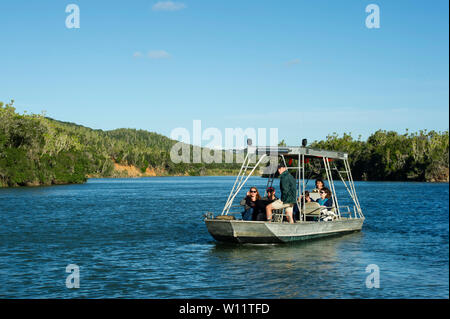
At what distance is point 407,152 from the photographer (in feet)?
428

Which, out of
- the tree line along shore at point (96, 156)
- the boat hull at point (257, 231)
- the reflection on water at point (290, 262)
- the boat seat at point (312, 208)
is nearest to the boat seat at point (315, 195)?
the boat seat at point (312, 208)

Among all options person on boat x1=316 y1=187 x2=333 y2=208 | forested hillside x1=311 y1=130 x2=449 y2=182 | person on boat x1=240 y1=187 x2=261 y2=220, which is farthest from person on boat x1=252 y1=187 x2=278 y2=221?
forested hillside x1=311 y1=130 x2=449 y2=182

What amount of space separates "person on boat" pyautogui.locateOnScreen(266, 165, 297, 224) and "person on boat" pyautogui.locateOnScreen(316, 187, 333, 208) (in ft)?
13.5

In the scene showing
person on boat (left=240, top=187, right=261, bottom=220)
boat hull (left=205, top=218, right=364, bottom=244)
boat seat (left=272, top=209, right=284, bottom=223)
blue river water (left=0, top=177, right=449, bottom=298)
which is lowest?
blue river water (left=0, top=177, right=449, bottom=298)

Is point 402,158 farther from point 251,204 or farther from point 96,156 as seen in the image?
point 251,204

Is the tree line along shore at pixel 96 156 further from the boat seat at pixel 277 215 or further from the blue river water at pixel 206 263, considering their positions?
the boat seat at pixel 277 215

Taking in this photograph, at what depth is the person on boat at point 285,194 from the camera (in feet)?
64.6

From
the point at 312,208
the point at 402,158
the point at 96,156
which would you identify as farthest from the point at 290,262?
the point at 96,156

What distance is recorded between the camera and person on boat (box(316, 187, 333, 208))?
77.6 feet

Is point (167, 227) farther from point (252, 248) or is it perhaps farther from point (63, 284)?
point (63, 284)

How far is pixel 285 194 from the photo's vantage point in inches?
781

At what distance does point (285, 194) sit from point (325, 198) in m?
4.98

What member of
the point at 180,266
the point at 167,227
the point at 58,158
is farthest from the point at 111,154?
the point at 180,266

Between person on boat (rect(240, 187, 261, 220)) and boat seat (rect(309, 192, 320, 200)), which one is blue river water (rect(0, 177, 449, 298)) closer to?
person on boat (rect(240, 187, 261, 220))
